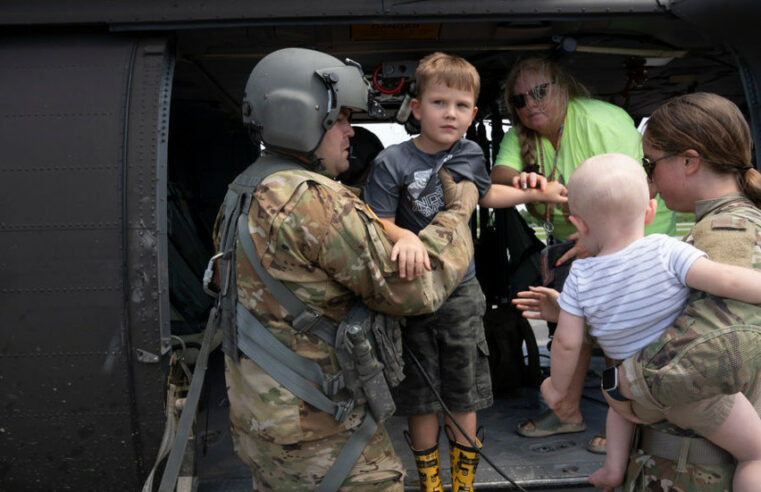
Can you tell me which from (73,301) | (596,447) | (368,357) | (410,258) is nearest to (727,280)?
(410,258)

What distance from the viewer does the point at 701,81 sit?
5008 mm

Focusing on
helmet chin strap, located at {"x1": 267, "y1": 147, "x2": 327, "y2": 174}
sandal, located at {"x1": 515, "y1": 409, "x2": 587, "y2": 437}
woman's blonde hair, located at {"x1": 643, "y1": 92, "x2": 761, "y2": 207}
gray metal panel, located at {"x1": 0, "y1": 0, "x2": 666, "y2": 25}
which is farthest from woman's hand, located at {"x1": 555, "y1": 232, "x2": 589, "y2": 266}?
sandal, located at {"x1": 515, "y1": 409, "x2": 587, "y2": 437}

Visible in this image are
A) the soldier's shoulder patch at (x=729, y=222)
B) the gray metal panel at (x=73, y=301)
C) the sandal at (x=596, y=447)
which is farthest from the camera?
the sandal at (x=596, y=447)

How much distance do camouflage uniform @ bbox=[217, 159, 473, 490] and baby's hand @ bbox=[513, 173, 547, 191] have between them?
88 cm

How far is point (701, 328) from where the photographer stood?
1.27 m

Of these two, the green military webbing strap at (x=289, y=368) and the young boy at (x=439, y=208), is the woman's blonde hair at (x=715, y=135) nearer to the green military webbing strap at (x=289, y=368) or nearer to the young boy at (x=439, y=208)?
the young boy at (x=439, y=208)

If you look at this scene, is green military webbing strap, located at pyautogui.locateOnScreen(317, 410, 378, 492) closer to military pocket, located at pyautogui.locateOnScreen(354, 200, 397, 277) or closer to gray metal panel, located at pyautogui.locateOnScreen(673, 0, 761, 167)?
military pocket, located at pyautogui.locateOnScreen(354, 200, 397, 277)

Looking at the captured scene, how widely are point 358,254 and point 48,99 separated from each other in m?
1.81

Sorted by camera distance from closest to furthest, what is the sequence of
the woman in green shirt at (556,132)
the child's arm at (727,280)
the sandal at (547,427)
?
the child's arm at (727,280) < the woman in green shirt at (556,132) < the sandal at (547,427)

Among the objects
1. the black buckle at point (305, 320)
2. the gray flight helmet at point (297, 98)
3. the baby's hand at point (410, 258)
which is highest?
the gray flight helmet at point (297, 98)

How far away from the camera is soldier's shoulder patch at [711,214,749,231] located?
1328mm

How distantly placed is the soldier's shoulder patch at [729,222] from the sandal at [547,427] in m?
2.22

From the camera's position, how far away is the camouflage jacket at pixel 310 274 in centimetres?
159

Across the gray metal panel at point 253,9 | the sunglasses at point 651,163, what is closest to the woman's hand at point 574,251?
the sunglasses at point 651,163
